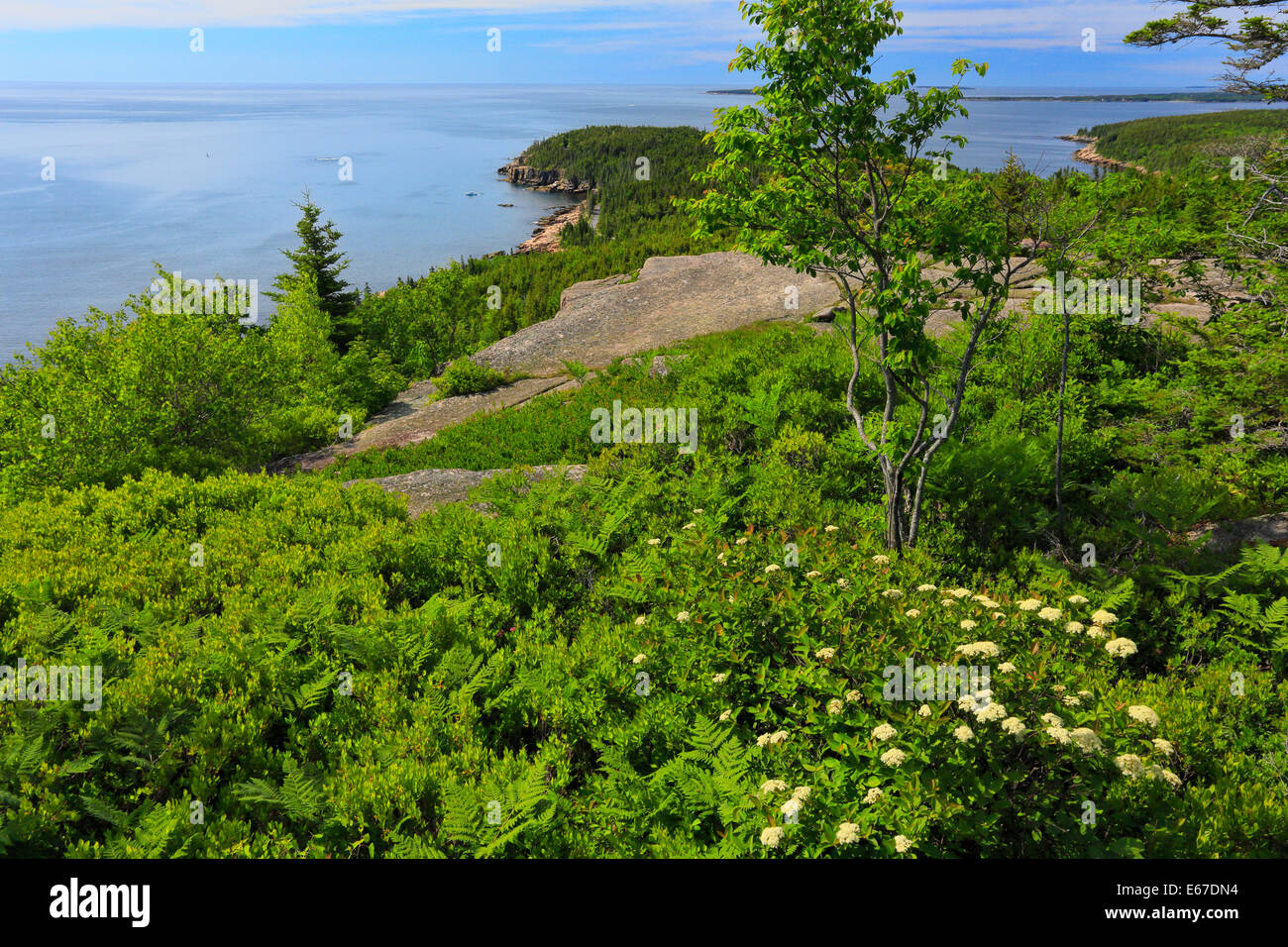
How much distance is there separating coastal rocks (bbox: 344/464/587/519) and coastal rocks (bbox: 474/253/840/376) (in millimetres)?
12460

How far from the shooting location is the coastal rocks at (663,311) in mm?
28562

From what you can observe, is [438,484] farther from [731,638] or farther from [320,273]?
[320,273]

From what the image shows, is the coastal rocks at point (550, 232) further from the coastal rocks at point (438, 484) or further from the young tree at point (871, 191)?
the young tree at point (871, 191)

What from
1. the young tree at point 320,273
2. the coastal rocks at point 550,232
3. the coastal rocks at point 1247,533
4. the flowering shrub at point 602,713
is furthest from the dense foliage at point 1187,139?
the coastal rocks at point 550,232

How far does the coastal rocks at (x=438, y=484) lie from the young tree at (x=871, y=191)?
6061mm

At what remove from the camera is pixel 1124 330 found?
14.4 m

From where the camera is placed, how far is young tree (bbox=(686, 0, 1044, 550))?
298 inches

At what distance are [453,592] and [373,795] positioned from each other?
3833 millimetres

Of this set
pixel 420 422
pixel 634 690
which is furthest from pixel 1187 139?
pixel 634 690

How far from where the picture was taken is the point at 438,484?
45.0 ft

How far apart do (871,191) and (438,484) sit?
30.9 ft

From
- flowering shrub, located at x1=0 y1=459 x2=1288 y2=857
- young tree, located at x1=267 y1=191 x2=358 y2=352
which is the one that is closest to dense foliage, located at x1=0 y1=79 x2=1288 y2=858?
flowering shrub, located at x1=0 y1=459 x2=1288 y2=857

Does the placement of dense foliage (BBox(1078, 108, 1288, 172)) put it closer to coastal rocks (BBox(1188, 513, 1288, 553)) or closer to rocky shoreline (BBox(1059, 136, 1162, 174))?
rocky shoreline (BBox(1059, 136, 1162, 174))
